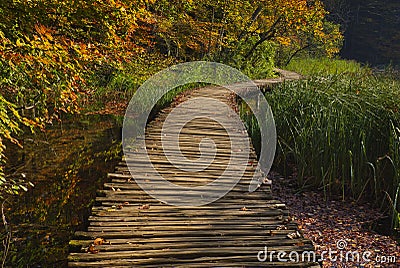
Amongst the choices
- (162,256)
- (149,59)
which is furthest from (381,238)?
(149,59)

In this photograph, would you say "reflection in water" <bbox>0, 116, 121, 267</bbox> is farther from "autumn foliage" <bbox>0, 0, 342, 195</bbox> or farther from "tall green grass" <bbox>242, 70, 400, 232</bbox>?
Result: "tall green grass" <bbox>242, 70, 400, 232</bbox>

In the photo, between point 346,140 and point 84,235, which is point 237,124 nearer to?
point 346,140

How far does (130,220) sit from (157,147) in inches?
76.9

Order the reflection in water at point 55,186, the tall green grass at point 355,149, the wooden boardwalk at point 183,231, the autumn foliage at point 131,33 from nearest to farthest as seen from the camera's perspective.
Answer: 1. the wooden boardwalk at point 183,231
2. the reflection in water at point 55,186
3. the tall green grass at point 355,149
4. the autumn foliage at point 131,33

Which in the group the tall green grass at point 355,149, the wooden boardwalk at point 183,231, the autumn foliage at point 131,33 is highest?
the autumn foliage at point 131,33

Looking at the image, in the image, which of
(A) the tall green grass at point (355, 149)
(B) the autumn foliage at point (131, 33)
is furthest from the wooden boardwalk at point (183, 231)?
(B) the autumn foliage at point (131, 33)

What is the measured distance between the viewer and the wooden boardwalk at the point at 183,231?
2412 millimetres

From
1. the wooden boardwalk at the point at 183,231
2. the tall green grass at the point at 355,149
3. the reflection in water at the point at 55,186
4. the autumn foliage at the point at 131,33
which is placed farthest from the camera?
the autumn foliage at the point at 131,33

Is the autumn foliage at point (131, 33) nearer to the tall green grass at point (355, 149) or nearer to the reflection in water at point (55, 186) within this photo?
the reflection in water at point (55, 186)

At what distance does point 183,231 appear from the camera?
2.75m

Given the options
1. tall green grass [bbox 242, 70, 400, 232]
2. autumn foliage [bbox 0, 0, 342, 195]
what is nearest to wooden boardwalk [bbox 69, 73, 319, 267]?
tall green grass [bbox 242, 70, 400, 232]

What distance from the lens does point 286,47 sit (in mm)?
19172

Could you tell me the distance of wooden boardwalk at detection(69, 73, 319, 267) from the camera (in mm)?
2412

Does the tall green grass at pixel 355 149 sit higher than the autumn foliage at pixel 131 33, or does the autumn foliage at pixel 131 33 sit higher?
the autumn foliage at pixel 131 33
